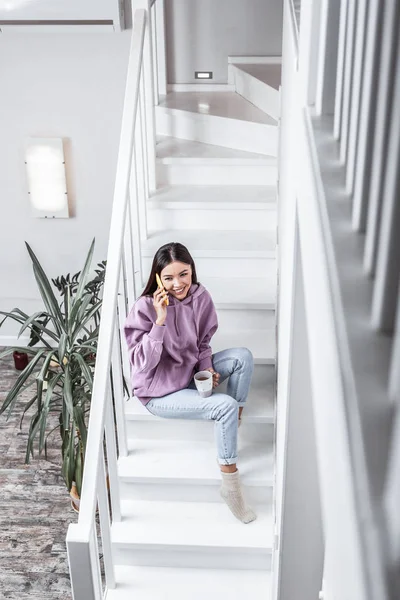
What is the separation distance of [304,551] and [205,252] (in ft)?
5.03

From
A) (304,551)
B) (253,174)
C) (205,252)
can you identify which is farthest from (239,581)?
(253,174)

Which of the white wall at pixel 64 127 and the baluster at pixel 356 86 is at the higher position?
the baluster at pixel 356 86

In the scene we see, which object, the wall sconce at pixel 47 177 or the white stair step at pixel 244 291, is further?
the wall sconce at pixel 47 177

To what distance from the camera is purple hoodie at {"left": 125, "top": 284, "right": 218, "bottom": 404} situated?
111 inches

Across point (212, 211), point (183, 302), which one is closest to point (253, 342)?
point (183, 302)

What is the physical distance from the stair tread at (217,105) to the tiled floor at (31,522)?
2.14 m

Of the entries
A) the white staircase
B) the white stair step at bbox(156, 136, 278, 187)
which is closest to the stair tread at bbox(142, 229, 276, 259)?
the white staircase

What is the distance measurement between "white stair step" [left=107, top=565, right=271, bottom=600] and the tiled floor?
681mm

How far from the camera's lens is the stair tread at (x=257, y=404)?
3.04m

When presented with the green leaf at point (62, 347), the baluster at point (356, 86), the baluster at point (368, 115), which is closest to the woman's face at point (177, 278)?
the green leaf at point (62, 347)

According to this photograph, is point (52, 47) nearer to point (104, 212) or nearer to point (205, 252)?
point (104, 212)

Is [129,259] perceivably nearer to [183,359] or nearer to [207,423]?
[183,359]

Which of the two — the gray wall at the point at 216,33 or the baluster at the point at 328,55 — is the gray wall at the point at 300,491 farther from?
the gray wall at the point at 216,33

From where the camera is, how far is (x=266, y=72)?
4426 millimetres
